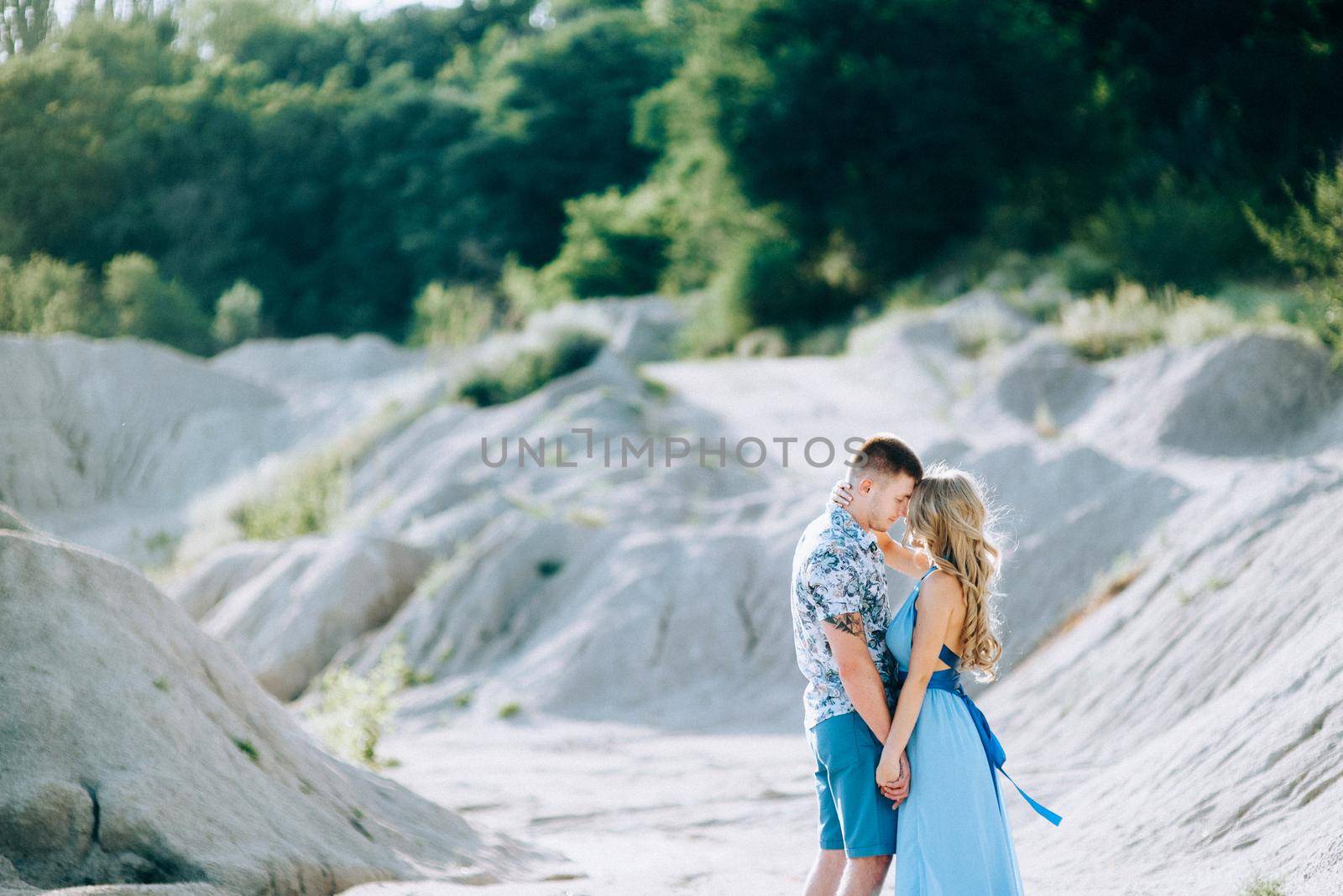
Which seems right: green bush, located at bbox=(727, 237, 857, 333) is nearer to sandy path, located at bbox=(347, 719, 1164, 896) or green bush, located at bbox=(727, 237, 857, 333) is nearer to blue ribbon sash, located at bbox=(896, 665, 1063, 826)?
sandy path, located at bbox=(347, 719, 1164, 896)

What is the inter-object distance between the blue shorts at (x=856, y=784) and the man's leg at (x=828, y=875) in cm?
8

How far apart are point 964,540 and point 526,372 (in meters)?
12.7

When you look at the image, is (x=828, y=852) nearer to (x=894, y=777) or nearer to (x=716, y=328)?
(x=894, y=777)

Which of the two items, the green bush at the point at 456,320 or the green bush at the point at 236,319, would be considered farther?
the green bush at the point at 236,319

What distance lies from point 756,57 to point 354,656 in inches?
555

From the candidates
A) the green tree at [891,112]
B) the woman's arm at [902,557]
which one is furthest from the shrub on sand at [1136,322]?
the woman's arm at [902,557]

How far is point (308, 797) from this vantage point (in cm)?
430

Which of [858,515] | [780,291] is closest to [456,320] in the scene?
[780,291]

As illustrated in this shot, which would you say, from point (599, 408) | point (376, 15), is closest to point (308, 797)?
point (599, 408)

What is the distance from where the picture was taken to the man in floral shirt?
3.18 metres

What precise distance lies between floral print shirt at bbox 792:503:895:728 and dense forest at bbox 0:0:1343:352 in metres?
8.88

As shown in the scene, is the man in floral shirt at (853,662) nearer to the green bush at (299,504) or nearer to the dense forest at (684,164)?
the dense forest at (684,164)

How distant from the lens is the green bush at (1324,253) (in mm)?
10453

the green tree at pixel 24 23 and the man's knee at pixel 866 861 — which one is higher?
the green tree at pixel 24 23
